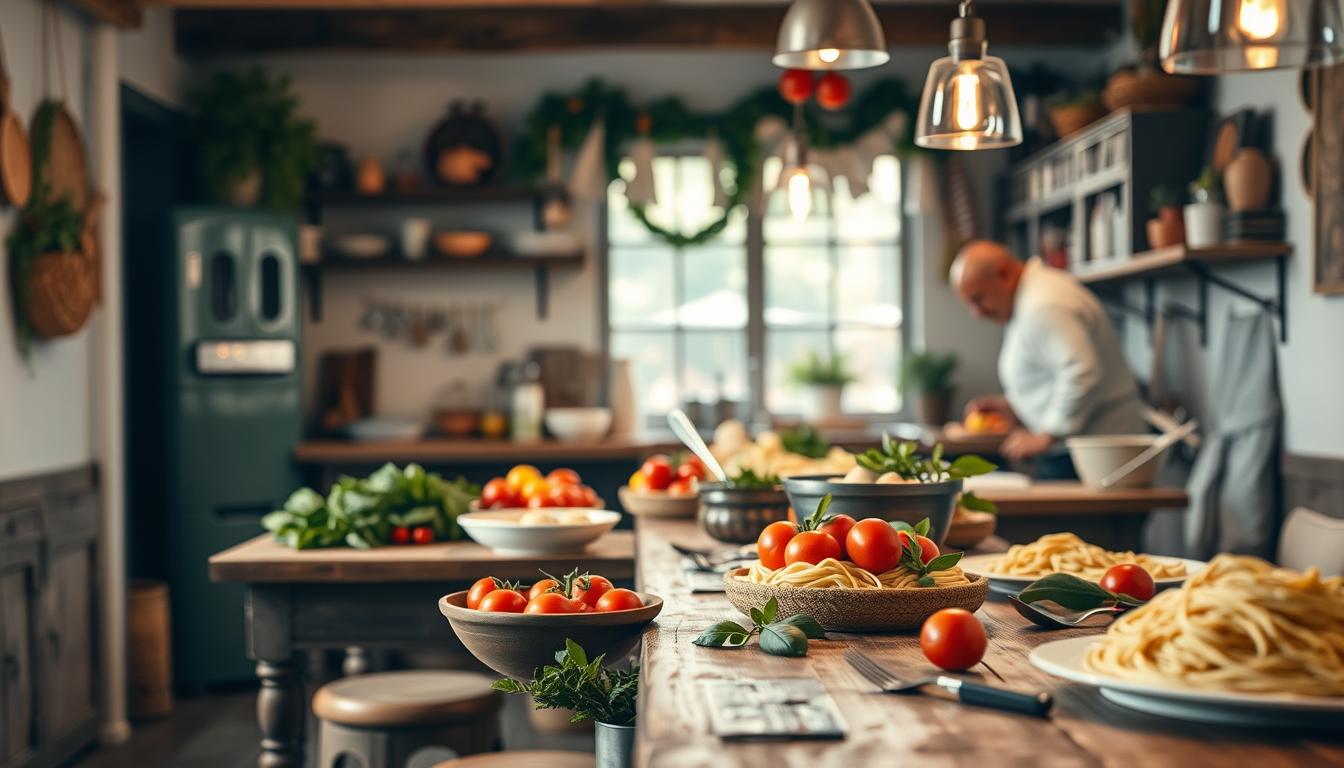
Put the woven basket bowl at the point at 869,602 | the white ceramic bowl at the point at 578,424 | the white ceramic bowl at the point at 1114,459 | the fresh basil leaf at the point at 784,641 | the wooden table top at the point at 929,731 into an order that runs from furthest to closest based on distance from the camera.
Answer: the white ceramic bowl at the point at 578,424 → the white ceramic bowl at the point at 1114,459 → the woven basket bowl at the point at 869,602 → the fresh basil leaf at the point at 784,641 → the wooden table top at the point at 929,731

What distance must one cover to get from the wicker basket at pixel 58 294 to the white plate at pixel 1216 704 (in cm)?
361

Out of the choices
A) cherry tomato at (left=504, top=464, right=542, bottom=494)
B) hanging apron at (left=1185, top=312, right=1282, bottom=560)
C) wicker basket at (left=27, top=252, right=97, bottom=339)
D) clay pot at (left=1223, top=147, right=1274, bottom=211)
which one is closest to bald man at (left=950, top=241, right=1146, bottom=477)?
hanging apron at (left=1185, top=312, right=1282, bottom=560)

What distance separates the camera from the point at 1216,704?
1.15 meters

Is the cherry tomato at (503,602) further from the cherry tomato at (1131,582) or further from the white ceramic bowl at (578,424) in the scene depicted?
the white ceramic bowl at (578,424)

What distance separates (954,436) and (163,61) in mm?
3669

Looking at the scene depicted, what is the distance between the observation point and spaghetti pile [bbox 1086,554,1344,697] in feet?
3.77

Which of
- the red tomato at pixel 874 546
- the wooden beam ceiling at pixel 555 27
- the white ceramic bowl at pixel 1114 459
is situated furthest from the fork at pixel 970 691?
the wooden beam ceiling at pixel 555 27

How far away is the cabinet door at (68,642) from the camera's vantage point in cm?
420

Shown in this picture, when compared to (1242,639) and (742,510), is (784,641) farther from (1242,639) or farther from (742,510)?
(742,510)

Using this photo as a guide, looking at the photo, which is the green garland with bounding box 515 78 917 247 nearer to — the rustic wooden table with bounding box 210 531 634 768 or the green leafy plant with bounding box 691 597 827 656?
the rustic wooden table with bounding box 210 531 634 768

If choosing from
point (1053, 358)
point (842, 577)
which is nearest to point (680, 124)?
point (1053, 358)

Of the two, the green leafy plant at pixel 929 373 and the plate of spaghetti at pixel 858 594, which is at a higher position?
the green leafy plant at pixel 929 373

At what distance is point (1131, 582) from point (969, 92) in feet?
2.97

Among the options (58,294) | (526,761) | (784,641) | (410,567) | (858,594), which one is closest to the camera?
(784,641)
